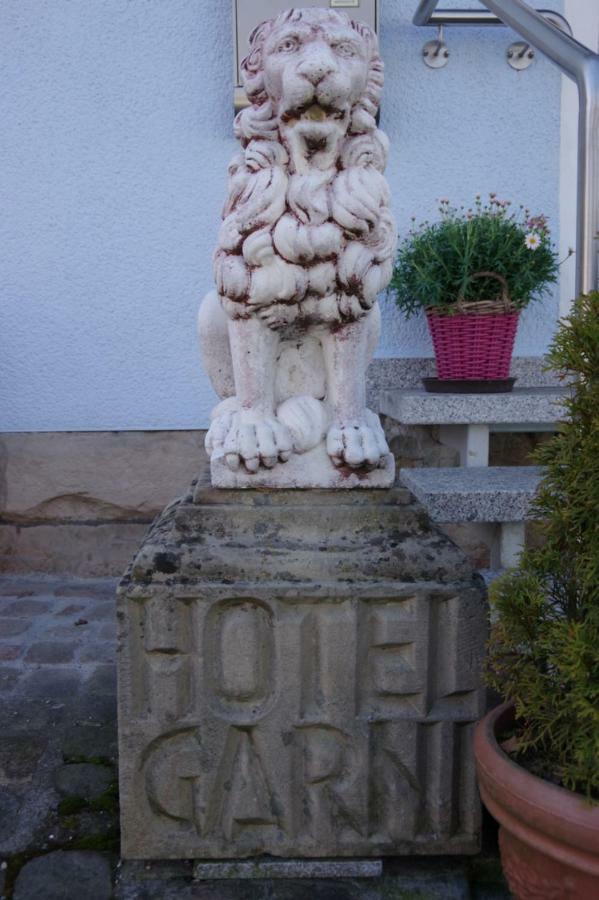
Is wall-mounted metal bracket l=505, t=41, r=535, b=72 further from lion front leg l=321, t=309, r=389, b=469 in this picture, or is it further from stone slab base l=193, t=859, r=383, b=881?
stone slab base l=193, t=859, r=383, b=881

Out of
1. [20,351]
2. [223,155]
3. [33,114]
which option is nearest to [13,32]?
[33,114]

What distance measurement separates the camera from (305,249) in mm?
1444

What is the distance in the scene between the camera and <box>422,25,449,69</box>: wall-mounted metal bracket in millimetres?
3029

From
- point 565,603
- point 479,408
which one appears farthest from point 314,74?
point 479,408

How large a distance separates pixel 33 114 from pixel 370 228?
2.17 meters

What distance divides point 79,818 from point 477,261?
6.90 ft

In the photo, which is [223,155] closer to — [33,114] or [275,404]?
[33,114]

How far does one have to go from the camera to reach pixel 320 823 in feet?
4.70

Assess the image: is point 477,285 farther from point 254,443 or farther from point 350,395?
point 254,443

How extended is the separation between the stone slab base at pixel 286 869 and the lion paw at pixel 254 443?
0.73 metres

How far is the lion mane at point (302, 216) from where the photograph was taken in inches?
57.2

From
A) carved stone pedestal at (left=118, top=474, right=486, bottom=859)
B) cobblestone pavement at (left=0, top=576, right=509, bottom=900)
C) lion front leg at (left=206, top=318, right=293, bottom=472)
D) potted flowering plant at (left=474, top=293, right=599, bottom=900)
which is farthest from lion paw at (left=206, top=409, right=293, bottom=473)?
cobblestone pavement at (left=0, top=576, right=509, bottom=900)

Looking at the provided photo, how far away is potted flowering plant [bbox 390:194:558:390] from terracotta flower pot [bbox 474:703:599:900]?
1.69 metres

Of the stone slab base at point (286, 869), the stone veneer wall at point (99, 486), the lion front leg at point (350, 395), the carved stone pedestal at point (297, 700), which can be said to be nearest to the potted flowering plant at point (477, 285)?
the stone veneer wall at point (99, 486)
